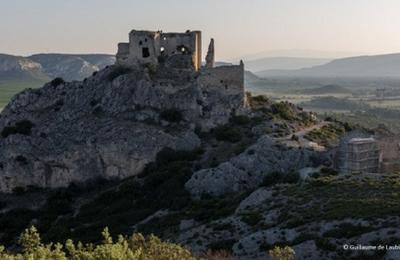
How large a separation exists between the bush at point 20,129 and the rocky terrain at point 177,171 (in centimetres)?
16

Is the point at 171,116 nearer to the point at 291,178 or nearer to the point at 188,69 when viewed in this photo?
the point at 188,69

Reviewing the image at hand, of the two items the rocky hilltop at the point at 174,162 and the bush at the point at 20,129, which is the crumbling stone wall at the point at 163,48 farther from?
the bush at the point at 20,129

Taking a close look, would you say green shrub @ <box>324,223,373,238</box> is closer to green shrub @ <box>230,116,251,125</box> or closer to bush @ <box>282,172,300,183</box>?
bush @ <box>282,172,300,183</box>

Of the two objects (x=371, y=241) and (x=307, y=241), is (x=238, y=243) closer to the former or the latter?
(x=307, y=241)

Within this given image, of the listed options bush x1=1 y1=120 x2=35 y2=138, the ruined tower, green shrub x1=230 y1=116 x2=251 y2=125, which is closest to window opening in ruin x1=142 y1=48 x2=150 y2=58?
the ruined tower

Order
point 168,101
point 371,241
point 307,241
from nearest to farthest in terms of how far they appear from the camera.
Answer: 1. point 371,241
2. point 307,241
3. point 168,101

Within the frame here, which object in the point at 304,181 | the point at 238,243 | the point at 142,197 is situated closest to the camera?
the point at 238,243

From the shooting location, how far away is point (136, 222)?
47594mm

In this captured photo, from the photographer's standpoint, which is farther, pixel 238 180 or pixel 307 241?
pixel 238 180

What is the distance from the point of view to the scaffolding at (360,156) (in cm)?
4956

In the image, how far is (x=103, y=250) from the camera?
18547 millimetres

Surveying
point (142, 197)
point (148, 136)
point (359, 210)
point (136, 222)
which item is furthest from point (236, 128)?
point (359, 210)

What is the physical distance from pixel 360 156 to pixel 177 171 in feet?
56.5

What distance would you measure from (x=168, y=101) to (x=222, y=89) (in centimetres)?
711
